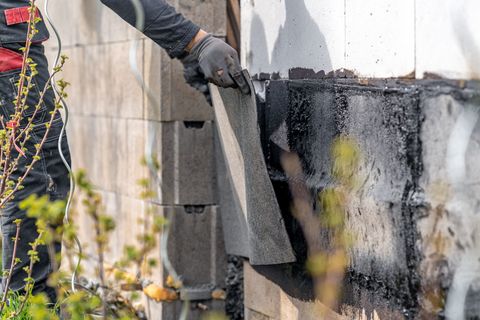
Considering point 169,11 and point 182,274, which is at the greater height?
point 169,11

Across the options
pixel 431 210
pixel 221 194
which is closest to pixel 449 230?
pixel 431 210

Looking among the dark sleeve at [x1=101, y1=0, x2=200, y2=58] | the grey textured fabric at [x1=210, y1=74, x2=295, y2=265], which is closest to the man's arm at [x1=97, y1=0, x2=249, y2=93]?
the dark sleeve at [x1=101, y1=0, x2=200, y2=58]

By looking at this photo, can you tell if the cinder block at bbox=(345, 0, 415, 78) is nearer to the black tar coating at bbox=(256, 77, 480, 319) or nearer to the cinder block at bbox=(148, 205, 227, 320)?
the black tar coating at bbox=(256, 77, 480, 319)

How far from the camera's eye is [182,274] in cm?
502

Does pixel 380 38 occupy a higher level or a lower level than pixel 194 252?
higher

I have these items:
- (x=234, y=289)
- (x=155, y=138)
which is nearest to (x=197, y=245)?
(x=234, y=289)

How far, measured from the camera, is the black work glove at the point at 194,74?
13.1 feet

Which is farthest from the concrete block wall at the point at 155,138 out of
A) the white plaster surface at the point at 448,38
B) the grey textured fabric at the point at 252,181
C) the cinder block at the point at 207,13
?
the white plaster surface at the point at 448,38

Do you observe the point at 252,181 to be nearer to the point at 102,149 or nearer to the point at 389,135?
the point at 389,135

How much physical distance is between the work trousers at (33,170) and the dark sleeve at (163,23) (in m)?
0.64

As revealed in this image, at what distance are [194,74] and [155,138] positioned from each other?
0.97 metres

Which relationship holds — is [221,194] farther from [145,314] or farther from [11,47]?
[11,47]

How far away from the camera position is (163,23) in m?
3.74

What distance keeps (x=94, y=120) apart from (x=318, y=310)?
8.70 ft
